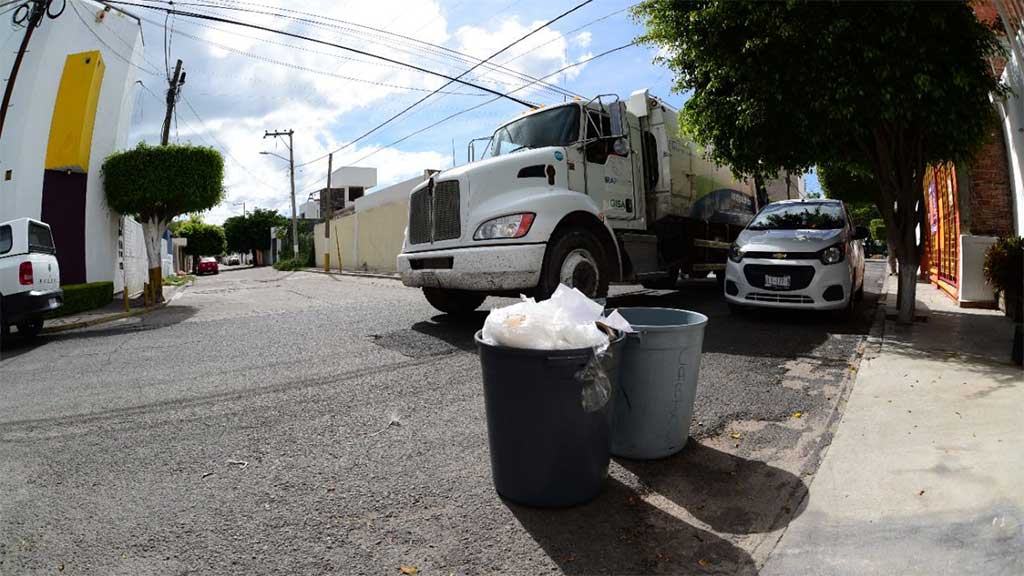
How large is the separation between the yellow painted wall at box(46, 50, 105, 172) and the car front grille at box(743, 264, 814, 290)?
15.1m

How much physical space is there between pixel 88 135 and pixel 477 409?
49.1 feet

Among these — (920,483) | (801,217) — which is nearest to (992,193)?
(801,217)

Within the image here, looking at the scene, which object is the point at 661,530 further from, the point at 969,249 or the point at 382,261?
the point at 382,261

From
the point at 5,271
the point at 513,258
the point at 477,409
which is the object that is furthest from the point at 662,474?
the point at 5,271

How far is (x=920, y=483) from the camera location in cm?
286

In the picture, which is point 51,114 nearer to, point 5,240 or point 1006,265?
point 5,240

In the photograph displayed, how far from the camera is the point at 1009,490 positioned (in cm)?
272

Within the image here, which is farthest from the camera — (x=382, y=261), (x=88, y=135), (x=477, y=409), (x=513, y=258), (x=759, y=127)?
(x=382, y=261)

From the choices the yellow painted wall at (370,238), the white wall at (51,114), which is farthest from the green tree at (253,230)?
the white wall at (51,114)

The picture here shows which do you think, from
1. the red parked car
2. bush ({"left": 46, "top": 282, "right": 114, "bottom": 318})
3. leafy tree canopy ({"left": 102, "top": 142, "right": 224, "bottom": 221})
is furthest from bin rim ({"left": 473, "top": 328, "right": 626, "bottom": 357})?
the red parked car

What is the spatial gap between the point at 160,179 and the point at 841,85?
576 inches

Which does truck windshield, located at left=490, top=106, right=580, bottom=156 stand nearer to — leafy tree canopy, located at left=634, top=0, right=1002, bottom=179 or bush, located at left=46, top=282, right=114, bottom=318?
leafy tree canopy, located at left=634, top=0, right=1002, bottom=179

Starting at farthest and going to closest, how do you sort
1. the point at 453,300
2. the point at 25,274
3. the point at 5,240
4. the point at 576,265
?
1. the point at 5,240
2. the point at 25,274
3. the point at 453,300
4. the point at 576,265

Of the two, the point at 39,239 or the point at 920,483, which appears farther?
the point at 39,239
